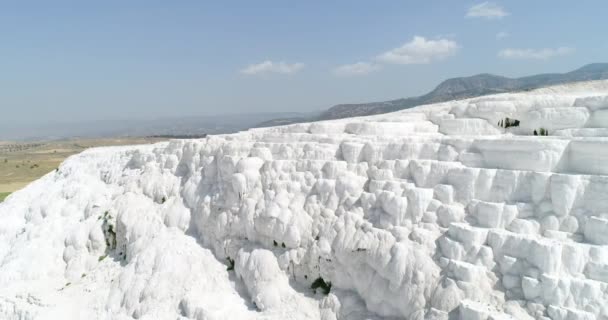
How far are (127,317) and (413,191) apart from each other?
477 inches

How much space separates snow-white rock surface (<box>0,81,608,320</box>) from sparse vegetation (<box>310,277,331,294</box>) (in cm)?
13

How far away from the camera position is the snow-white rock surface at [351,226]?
1070cm

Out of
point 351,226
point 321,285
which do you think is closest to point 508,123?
point 351,226

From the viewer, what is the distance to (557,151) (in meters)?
11.8

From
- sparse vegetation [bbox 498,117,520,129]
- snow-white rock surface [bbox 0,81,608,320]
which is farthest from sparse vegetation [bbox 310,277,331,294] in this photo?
sparse vegetation [bbox 498,117,520,129]

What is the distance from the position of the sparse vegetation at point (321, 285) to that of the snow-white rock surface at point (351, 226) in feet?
0.41

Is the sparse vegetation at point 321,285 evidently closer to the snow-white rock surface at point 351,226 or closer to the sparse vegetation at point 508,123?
the snow-white rock surface at point 351,226

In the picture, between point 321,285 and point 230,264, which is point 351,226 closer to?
point 321,285

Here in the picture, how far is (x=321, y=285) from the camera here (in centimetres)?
1380

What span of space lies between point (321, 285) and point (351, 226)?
2.38 meters

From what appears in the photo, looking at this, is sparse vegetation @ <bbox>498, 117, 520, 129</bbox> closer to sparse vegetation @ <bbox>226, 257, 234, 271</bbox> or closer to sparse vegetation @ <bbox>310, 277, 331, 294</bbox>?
sparse vegetation @ <bbox>310, 277, 331, 294</bbox>

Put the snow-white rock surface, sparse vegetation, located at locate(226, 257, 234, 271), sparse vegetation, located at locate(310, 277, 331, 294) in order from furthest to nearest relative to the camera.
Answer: sparse vegetation, located at locate(226, 257, 234, 271) < sparse vegetation, located at locate(310, 277, 331, 294) < the snow-white rock surface

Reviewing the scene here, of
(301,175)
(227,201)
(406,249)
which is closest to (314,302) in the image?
(406,249)

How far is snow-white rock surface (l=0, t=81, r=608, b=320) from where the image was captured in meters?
10.7
